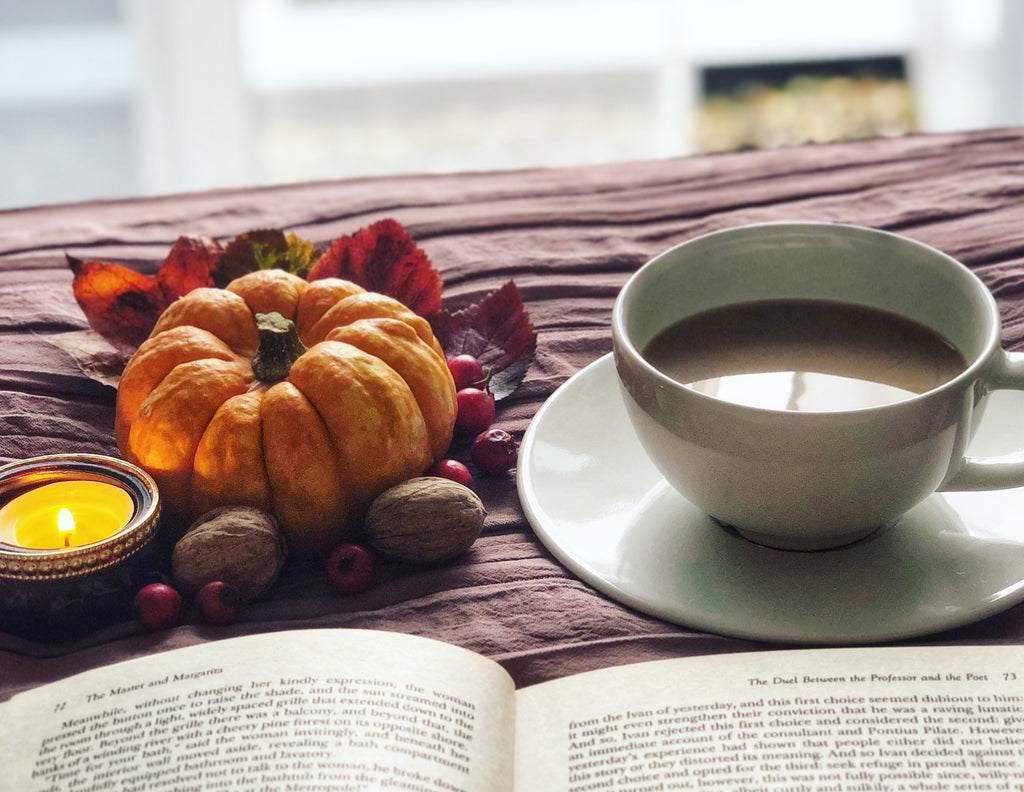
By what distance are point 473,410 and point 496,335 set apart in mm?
101

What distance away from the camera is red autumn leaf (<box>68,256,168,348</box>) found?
88cm

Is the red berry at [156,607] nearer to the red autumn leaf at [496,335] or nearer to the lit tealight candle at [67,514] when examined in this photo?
the lit tealight candle at [67,514]

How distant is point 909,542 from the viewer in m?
0.66

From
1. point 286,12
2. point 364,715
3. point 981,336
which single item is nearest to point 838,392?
point 981,336

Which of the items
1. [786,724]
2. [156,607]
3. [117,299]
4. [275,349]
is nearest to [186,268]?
[117,299]

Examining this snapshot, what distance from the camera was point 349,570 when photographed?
2.24 ft

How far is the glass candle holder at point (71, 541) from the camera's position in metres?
0.63

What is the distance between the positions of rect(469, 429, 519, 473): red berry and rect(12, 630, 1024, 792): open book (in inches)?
6.6

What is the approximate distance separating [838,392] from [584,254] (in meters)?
0.40

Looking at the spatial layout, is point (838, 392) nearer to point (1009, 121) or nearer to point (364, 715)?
point (364, 715)

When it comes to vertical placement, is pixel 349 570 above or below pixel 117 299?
below

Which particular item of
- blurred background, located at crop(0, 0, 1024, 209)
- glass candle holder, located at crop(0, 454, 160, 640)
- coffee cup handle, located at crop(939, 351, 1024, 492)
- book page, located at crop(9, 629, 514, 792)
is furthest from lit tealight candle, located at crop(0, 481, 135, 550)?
blurred background, located at crop(0, 0, 1024, 209)

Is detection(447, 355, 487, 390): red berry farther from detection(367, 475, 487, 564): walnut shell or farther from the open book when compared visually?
the open book

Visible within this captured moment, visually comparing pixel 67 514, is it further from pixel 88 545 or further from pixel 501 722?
pixel 501 722
